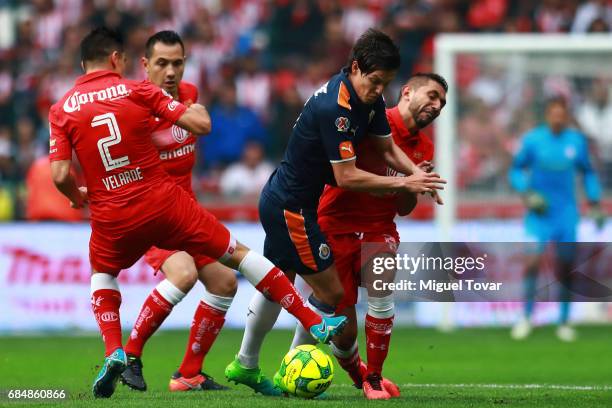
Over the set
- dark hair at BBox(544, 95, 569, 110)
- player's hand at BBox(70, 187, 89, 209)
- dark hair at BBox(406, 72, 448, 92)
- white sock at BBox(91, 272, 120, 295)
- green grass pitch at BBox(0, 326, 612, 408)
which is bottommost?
green grass pitch at BBox(0, 326, 612, 408)

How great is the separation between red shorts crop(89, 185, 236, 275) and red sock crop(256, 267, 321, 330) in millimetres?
337

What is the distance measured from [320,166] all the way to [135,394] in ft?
6.74

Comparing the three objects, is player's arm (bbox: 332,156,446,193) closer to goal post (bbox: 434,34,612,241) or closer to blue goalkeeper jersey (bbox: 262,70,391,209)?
blue goalkeeper jersey (bbox: 262,70,391,209)

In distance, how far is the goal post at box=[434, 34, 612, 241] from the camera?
15078 mm

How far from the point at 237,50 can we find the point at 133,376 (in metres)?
12.2

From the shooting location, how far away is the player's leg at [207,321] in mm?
9125

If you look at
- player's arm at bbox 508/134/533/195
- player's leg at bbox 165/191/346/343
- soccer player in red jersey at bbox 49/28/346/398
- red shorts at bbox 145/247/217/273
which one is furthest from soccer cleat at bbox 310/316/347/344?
player's arm at bbox 508/134/533/195

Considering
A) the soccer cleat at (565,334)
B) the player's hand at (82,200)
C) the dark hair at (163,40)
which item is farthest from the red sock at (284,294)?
the soccer cleat at (565,334)

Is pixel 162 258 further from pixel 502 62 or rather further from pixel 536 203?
pixel 502 62

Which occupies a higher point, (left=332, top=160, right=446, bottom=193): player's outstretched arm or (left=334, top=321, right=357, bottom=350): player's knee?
(left=332, top=160, right=446, bottom=193): player's outstretched arm

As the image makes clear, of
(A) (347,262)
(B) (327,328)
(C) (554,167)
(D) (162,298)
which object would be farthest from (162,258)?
(C) (554,167)

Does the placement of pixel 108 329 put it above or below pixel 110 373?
above

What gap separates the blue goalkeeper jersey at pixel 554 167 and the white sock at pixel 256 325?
6.54 metres

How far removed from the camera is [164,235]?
811cm
